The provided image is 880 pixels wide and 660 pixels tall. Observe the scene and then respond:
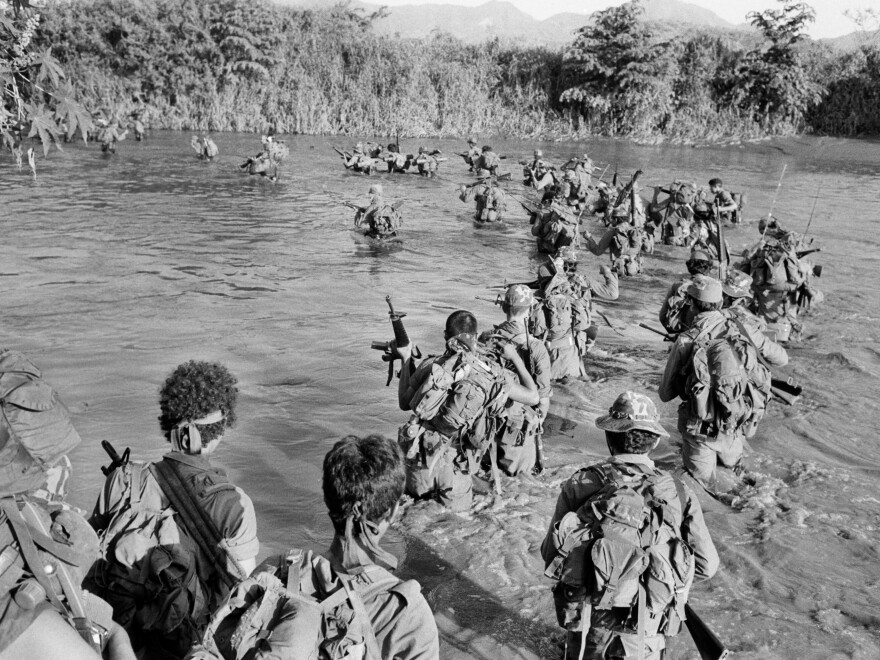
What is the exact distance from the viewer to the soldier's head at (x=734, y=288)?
6.75m

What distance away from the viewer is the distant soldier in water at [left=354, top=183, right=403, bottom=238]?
16.4m

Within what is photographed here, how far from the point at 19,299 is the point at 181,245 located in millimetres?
4423

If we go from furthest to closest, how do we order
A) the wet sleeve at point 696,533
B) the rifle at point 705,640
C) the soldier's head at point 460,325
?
the soldier's head at point 460,325 → the wet sleeve at point 696,533 → the rifle at point 705,640

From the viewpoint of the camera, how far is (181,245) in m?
15.9

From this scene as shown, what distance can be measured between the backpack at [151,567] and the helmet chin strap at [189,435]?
0.21 m

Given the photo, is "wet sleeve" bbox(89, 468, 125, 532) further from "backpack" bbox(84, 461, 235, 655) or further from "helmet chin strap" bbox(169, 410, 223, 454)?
"helmet chin strap" bbox(169, 410, 223, 454)

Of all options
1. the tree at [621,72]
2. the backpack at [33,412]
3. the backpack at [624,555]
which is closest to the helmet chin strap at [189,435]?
the backpack at [33,412]

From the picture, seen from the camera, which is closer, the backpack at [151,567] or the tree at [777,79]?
the backpack at [151,567]

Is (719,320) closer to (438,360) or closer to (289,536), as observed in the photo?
(438,360)

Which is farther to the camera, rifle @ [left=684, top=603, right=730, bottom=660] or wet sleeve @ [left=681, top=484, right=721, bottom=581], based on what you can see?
wet sleeve @ [left=681, top=484, right=721, bottom=581]

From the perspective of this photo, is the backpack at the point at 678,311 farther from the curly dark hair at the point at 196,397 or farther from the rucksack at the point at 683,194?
the rucksack at the point at 683,194

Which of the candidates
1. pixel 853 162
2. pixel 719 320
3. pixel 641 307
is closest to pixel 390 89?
pixel 853 162

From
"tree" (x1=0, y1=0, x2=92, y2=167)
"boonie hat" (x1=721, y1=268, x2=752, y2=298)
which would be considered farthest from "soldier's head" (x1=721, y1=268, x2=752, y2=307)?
"tree" (x1=0, y1=0, x2=92, y2=167)

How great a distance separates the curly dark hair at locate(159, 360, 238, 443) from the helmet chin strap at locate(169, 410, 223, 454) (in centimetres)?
2
